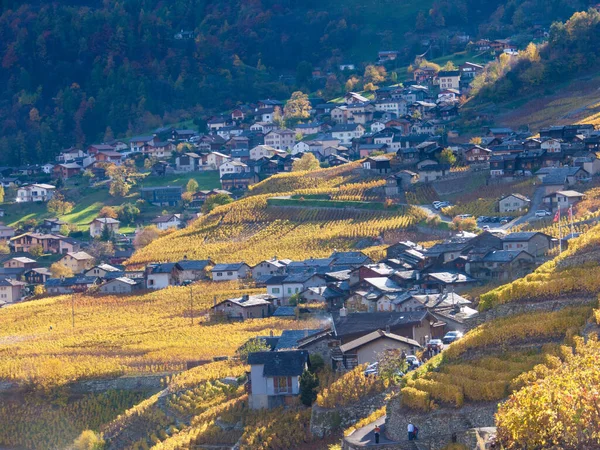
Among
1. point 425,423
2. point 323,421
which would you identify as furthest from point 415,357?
point 425,423

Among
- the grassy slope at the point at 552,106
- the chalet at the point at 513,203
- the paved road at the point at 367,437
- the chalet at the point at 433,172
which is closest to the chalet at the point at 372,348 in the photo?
the paved road at the point at 367,437

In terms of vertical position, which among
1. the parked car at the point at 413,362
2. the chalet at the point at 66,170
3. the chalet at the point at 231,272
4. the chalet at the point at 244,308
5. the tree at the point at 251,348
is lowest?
the chalet at the point at 66,170

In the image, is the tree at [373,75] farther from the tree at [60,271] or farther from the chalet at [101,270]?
the chalet at [101,270]

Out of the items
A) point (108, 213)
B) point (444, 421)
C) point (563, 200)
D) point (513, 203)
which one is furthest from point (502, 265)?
point (108, 213)

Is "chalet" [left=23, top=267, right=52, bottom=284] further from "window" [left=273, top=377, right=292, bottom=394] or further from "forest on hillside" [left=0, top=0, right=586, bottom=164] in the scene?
"window" [left=273, top=377, right=292, bottom=394]

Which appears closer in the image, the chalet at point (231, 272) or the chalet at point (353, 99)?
the chalet at point (231, 272)

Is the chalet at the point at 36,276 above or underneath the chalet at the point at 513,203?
underneath

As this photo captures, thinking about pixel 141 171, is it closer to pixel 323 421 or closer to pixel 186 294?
pixel 186 294

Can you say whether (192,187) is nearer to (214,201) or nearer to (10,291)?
(214,201)
